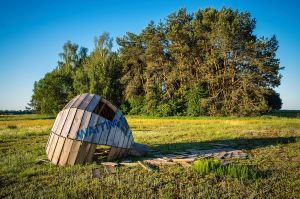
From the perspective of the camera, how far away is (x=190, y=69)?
47.5 metres

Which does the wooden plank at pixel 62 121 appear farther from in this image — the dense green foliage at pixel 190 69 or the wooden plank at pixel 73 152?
the dense green foliage at pixel 190 69

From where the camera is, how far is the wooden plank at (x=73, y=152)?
9172mm

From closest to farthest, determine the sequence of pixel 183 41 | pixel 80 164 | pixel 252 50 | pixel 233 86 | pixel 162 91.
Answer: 1. pixel 80 164
2. pixel 252 50
3. pixel 233 86
4. pixel 183 41
5. pixel 162 91

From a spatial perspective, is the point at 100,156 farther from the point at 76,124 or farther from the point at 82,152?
the point at 76,124

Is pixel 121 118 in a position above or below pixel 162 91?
below

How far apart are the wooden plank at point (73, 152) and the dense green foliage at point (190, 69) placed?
3353 centimetres

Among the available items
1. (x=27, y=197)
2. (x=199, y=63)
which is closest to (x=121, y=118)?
(x=27, y=197)

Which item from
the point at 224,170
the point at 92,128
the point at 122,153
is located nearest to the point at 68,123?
the point at 92,128

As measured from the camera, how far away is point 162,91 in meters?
50.5

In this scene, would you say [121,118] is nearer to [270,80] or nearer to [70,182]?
[70,182]

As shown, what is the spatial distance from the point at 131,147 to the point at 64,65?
213 ft

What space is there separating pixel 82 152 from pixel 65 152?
0.59 meters

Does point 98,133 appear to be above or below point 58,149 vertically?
above

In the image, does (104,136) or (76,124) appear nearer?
(76,124)
